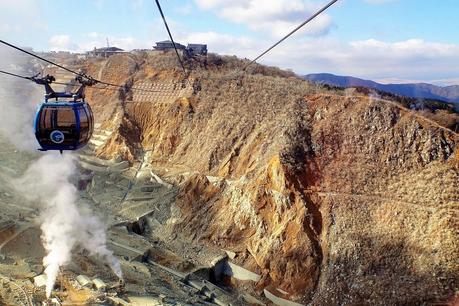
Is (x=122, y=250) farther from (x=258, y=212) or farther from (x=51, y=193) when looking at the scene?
(x=51, y=193)

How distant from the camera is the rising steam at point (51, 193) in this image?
65.9 ft

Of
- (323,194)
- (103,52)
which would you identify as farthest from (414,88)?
(103,52)

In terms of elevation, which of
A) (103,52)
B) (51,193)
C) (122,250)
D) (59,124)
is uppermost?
(103,52)

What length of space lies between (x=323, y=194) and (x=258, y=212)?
370cm

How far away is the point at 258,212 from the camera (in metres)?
23.0

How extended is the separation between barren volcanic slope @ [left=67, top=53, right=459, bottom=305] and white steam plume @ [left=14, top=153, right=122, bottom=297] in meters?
5.15

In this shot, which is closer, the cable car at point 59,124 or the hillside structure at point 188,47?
the cable car at point 59,124

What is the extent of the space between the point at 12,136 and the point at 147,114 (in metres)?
12.4

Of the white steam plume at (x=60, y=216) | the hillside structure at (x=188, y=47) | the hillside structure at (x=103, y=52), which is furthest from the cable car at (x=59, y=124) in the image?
the hillside structure at (x=103, y=52)

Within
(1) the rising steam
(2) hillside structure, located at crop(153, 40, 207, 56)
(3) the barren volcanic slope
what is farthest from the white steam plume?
(2) hillside structure, located at crop(153, 40, 207, 56)

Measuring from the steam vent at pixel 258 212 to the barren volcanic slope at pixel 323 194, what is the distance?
7cm

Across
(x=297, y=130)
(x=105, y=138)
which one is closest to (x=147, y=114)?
(x=105, y=138)

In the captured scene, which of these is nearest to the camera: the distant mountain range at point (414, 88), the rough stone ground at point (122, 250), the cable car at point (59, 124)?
the cable car at point (59, 124)

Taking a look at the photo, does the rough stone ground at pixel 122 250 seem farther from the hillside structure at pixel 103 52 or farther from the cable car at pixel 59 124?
the hillside structure at pixel 103 52
